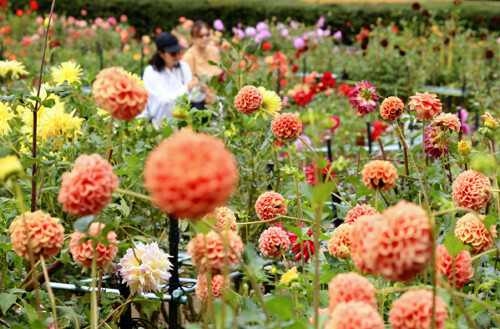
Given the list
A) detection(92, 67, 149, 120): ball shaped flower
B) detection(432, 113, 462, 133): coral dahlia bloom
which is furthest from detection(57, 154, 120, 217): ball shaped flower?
detection(432, 113, 462, 133): coral dahlia bloom

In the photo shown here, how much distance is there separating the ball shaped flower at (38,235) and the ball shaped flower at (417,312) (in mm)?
448

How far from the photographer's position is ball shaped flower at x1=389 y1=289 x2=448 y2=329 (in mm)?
693

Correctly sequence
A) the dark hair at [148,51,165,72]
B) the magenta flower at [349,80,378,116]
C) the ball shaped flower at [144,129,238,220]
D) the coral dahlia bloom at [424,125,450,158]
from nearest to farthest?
the ball shaped flower at [144,129,238,220] < the coral dahlia bloom at [424,125,450,158] < the magenta flower at [349,80,378,116] < the dark hair at [148,51,165,72]

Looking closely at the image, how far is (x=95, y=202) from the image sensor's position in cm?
72

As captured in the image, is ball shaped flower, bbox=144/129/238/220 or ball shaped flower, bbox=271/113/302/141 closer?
ball shaped flower, bbox=144/129/238/220

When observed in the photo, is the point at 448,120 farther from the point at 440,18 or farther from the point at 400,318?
the point at 440,18

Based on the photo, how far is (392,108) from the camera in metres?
1.36

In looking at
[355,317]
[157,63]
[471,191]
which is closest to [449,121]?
[471,191]

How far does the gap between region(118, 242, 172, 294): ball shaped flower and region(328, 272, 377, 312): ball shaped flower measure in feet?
2.18

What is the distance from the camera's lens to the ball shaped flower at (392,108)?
134cm

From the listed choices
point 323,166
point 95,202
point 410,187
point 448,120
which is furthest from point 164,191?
point 410,187

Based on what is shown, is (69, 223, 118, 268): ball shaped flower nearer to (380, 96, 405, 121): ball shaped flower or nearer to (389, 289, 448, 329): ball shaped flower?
(389, 289, 448, 329): ball shaped flower

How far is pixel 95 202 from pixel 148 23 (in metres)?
11.2

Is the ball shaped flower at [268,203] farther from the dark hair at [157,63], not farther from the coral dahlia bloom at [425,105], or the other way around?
the dark hair at [157,63]
